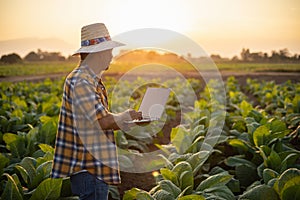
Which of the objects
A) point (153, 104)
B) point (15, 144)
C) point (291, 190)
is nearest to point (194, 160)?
point (291, 190)

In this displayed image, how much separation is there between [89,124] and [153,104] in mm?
532

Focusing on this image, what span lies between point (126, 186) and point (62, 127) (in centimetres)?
244

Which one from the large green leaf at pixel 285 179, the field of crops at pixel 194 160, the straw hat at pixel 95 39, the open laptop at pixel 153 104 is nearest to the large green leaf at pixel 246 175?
the field of crops at pixel 194 160

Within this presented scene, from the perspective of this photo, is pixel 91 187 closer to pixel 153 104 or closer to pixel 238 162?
pixel 153 104

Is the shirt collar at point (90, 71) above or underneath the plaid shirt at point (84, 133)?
above

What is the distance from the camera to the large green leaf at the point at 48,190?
3197 millimetres

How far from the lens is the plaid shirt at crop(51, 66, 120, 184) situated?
261 cm

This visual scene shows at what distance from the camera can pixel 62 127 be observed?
111 inches

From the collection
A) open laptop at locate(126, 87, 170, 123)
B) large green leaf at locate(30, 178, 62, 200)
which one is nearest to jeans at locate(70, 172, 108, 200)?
large green leaf at locate(30, 178, 62, 200)

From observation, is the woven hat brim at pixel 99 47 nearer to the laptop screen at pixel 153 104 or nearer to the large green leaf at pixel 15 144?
the laptop screen at pixel 153 104

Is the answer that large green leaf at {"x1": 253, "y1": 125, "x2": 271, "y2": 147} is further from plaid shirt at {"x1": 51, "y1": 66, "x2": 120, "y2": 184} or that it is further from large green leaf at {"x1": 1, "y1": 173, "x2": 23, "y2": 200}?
large green leaf at {"x1": 1, "y1": 173, "x2": 23, "y2": 200}

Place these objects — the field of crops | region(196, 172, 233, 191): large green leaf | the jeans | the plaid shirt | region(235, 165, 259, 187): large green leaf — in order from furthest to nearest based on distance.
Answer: region(235, 165, 259, 187): large green leaf
region(196, 172, 233, 191): large green leaf
the field of crops
the jeans
the plaid shirt

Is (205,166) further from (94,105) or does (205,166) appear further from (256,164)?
(94,105)

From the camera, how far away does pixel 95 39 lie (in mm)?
2805
